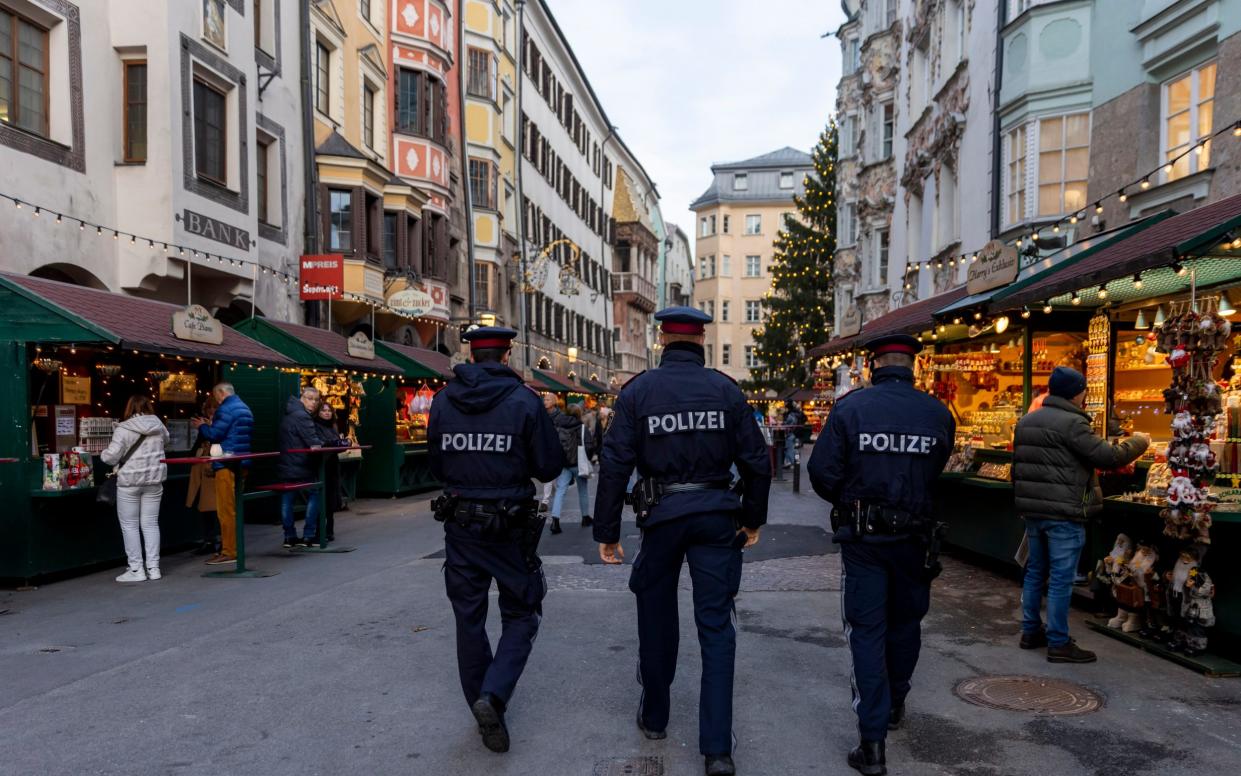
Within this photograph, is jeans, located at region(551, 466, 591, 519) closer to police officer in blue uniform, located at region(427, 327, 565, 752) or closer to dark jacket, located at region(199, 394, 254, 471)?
dark jacket, located at region(199, 394, 254, 471)

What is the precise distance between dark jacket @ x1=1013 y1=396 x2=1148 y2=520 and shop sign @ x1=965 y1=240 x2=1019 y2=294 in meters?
3.22

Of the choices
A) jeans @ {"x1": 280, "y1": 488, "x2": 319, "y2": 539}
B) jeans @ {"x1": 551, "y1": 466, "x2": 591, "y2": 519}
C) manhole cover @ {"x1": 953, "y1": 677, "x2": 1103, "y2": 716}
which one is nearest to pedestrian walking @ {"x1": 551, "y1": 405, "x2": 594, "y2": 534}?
jeans @ {"x1": 551, "y1": 466, "x2": 591, "y2": 519}

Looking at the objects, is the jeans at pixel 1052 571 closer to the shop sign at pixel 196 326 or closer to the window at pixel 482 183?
the shop sign at pixel 196 326

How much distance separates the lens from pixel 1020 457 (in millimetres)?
6613

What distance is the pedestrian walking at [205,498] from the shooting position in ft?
36.0

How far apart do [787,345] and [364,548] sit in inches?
1399

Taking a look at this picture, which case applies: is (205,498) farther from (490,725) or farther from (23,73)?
(490,725)

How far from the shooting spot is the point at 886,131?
27.0 metres

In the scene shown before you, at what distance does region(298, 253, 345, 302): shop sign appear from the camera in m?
18.5

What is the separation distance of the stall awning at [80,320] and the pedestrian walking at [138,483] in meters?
0.81

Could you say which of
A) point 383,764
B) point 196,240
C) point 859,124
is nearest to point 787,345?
point 859,124

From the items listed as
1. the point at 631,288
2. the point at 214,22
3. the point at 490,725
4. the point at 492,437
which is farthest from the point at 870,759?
the point at 631,288

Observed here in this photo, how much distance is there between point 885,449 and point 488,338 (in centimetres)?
209

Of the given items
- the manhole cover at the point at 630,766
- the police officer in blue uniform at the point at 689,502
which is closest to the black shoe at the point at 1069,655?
the police officer in blue uniform at the point at 689,502
